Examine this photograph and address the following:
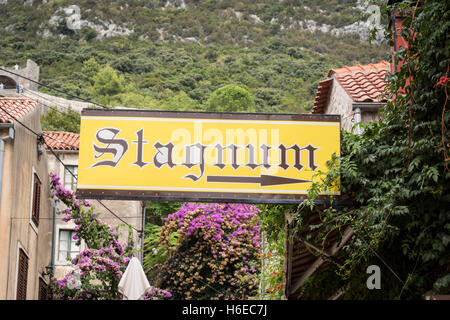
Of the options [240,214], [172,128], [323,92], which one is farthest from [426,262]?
[240,214]

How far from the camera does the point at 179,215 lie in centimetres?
2983

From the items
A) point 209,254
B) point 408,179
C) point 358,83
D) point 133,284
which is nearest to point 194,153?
point 408,179

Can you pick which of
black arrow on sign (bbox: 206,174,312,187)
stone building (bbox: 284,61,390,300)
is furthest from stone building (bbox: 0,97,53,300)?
black arrow on sign (bbox: 206,174,312,187)

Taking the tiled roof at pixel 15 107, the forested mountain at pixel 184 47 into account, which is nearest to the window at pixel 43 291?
the tiled roof at pixel 15 107

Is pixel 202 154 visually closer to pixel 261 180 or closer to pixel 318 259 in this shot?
pixel 261 180

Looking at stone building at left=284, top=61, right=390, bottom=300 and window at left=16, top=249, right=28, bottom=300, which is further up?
stone building at left=284, top=61, right=390, bottom=300

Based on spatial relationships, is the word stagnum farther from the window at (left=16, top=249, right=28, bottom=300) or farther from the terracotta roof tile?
the window at (left=16, top=249, right=28, bottom=300)

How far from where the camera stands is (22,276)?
18484 millimetres

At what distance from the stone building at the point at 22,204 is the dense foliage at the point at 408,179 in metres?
9.10

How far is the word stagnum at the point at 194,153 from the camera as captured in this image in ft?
30.5

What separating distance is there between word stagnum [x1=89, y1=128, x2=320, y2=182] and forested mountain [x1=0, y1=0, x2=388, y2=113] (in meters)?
66.0

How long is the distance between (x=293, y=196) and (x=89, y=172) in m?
2.58

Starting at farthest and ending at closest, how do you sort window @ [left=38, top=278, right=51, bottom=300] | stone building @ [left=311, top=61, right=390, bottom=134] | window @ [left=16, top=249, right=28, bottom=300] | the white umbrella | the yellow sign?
window @ [left=38, top=278, right=51, bottom=300] < window @ [left=16, top=249, right=28, bottom=300] < stone building @ [left=311, top=61, right=390, bottom=134] < the white umbrella < the yellow sign

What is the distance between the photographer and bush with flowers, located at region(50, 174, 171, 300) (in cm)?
2247
